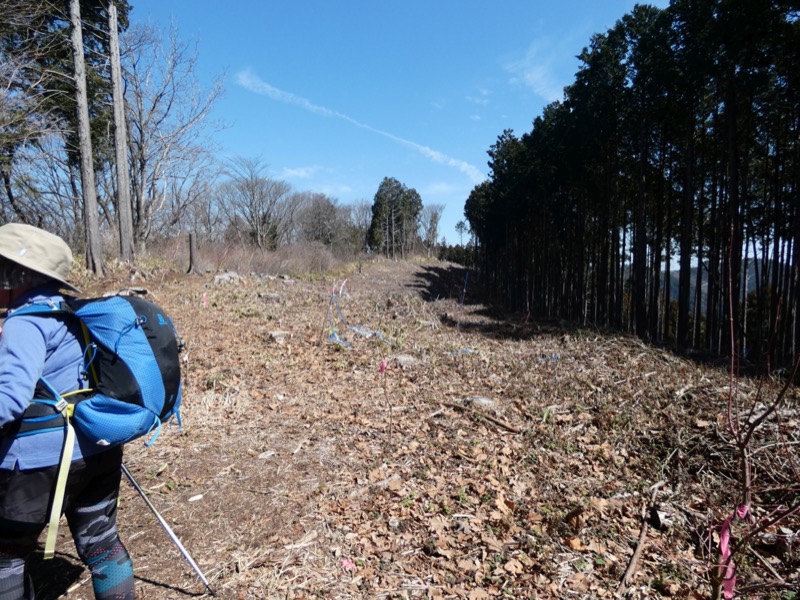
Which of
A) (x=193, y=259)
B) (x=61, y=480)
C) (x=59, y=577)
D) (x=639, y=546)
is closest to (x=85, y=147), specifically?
(x=193, y=259)

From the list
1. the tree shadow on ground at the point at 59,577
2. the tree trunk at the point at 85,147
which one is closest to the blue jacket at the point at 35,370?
the tree shadow on ground at the point at 59,577

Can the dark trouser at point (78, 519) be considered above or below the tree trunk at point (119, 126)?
below

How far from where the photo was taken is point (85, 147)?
11.0 m

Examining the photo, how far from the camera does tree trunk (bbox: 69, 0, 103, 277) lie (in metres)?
10.8

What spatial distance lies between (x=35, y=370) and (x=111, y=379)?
9.6 inches

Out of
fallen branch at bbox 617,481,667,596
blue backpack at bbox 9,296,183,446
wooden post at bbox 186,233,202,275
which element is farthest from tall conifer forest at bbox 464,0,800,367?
wooden post at bbox 186,233,202,275

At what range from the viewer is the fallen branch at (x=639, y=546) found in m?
2.66

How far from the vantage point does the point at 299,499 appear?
3.41 meters

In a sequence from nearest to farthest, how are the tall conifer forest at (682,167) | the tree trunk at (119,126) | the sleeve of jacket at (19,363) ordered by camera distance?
1. the sleeve of jacket at (19,363)
2. the tall conifer forest at (682,167)
3. the tree trunk at (119,126)

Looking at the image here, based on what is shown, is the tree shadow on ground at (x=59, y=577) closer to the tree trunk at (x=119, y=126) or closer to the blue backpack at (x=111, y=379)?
the blue backpack at (x=111, y=379)

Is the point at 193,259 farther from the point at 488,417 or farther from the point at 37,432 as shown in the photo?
the point at 37,432

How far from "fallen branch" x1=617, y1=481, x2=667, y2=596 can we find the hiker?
2.95 metres

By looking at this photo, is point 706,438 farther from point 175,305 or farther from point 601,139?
point 601,139

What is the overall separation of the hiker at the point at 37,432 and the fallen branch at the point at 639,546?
116 inches
